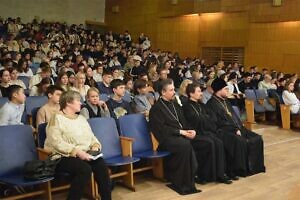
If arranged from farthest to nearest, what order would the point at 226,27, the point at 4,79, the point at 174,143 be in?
the point at 226,27, the point at 4,79, the point at 174,143

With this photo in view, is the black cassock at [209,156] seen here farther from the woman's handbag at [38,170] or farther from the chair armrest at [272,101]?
the chair armrest at [272,101]

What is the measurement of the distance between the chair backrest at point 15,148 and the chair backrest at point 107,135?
0.59 metres

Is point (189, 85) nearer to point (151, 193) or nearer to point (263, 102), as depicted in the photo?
point (151, 193)

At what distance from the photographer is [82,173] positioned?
288 centimetres

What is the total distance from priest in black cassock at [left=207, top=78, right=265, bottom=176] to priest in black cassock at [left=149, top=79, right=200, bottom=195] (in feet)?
1.60

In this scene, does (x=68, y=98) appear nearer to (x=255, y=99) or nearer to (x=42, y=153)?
(x=42, y=153)

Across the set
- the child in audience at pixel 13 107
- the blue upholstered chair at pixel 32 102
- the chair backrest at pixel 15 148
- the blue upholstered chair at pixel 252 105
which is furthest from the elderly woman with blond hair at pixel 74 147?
the blue upholstered chair at pixel 252 105

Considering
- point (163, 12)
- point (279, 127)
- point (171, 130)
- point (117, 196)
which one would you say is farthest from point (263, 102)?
point (163, 12)

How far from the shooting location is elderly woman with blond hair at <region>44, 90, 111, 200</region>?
2.89m

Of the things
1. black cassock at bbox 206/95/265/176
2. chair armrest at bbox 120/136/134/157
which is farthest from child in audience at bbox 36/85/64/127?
black cassock at bbox 206/95/265/176

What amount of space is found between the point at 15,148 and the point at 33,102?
4.98 feet

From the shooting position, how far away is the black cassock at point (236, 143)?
4109 millimetres

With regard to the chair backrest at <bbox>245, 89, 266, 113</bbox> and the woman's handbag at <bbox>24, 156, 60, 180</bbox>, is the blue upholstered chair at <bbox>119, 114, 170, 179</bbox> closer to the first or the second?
the woman's handbag at <bbox>24, 156, 60, 180</bbox>


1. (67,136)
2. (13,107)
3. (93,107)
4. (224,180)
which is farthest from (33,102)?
(224,180)
